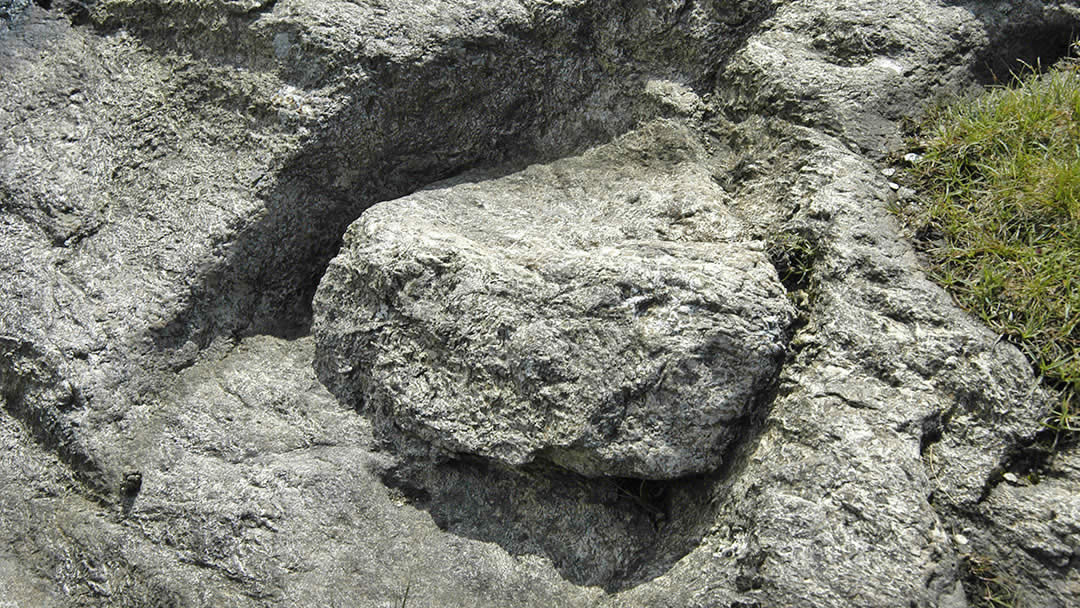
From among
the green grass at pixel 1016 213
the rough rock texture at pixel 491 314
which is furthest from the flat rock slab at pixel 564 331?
the green grass at pixel 1016 213

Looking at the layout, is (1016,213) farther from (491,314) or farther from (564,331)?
(491,314)

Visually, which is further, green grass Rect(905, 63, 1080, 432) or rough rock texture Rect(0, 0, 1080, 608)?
green grass Rect(905, 63, 1080, 432)

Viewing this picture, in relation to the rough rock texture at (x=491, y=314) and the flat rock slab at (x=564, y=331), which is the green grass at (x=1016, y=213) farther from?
the flat rock slab at (x=564, y=331)

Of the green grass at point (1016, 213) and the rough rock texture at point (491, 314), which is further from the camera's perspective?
the green grass at point (1016, 213)

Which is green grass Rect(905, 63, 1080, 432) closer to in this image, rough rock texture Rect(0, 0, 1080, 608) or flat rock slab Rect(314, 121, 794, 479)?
rough rock texture Rect(0, 0, 1080, 608)

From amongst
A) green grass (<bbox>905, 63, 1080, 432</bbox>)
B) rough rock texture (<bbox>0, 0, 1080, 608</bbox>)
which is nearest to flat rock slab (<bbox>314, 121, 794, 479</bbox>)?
rough rock texture (<bbox>0, 0, 1080, 608</bbox>)
